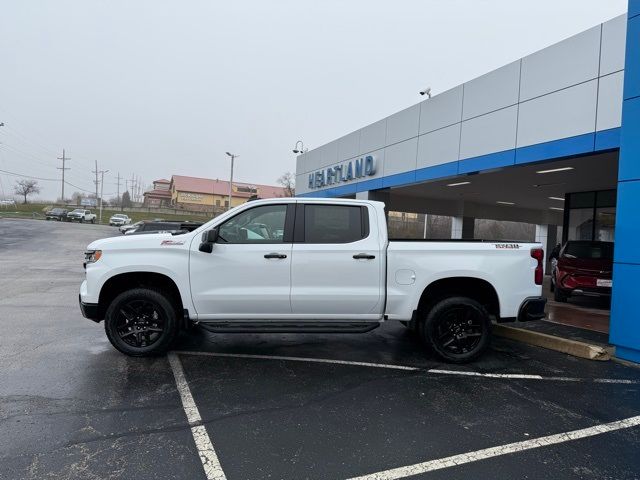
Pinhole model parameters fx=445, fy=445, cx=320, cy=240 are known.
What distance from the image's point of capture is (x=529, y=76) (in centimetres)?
931

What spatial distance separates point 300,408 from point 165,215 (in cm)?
7373

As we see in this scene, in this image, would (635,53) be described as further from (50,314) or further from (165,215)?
(165,215)

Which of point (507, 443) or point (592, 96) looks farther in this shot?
point (592, 96)

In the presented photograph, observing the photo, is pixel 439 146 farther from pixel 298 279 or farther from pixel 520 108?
pixel 298 279

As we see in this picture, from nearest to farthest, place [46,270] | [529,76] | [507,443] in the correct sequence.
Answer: [507,443] → [529,76] → [46,270]

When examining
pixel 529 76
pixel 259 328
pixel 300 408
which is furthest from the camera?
pixel 529 76

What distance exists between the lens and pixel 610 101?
7676mm

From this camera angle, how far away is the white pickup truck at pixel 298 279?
17.5ft

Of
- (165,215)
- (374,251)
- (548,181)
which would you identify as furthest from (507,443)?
(165,215)

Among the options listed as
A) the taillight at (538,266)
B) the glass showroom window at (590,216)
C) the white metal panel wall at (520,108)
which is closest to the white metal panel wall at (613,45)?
the white metal panel wall at (520,108)

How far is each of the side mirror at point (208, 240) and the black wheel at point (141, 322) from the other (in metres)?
0.79

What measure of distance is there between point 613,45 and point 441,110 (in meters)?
4.60

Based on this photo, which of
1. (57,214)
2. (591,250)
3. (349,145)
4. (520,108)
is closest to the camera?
(520,108)

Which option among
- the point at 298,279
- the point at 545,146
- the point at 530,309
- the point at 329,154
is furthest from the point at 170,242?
the point at 329,154
